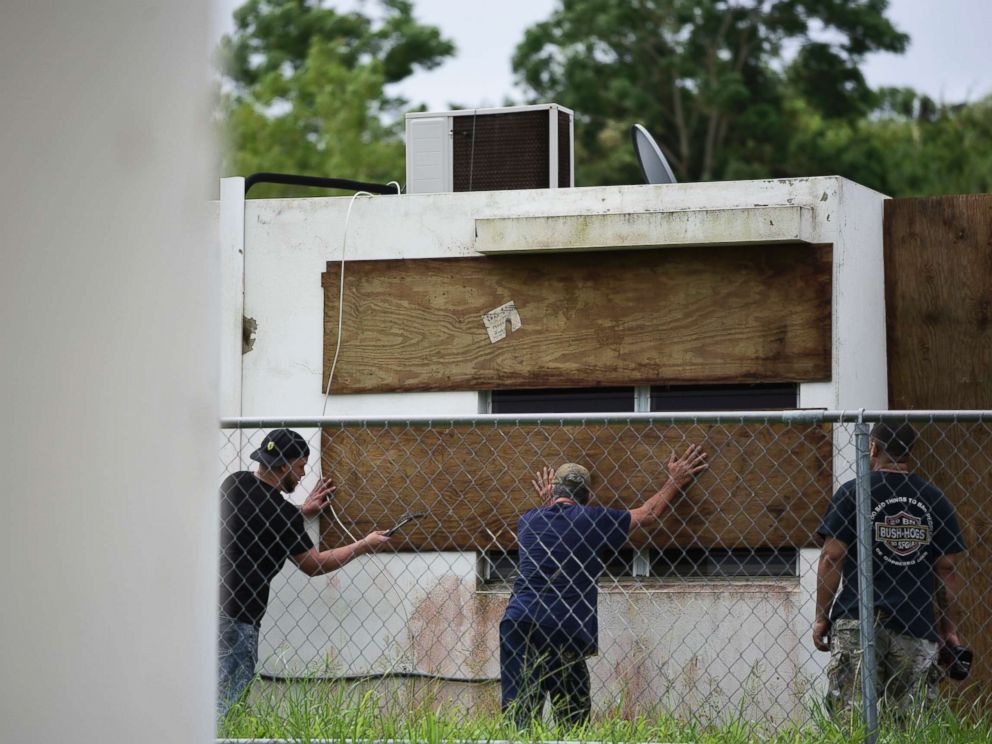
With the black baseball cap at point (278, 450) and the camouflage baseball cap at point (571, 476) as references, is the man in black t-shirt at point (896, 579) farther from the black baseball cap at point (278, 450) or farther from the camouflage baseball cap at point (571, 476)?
the black baseball cap at point (278, 450)

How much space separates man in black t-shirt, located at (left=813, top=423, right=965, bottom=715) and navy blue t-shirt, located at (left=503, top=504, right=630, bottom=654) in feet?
3.33

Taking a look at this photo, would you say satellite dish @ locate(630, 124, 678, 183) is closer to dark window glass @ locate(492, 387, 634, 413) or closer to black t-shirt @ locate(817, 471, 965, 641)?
dark window glass @ locate(492, 387, 634, 413)

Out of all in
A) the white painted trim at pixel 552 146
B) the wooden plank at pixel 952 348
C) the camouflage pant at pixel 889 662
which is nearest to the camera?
the camouflage pant at pixel 889 662

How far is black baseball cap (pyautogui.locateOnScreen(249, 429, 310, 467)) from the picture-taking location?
21.4 feet

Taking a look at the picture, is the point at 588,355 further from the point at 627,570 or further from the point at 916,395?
the point at 916,395

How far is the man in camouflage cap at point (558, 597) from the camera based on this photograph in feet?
19.8

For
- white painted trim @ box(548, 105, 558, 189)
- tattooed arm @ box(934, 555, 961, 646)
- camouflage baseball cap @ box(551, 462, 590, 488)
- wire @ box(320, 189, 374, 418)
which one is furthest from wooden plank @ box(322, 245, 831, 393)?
tattooed arm @ box(934, 555, 961, 646)

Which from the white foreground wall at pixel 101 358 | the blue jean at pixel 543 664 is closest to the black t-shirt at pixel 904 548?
the blue jean at pixel 543 664

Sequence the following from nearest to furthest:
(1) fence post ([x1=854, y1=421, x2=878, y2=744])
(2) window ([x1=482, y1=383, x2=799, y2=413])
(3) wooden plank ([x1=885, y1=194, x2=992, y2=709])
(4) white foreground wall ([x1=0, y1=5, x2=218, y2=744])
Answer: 1. (4) white foreground wall ([x1=0, y1=5, x2=218, y2=744])
2. (1) fence post ([x1=854, y1=421, x2=878, y2=744])
3. (3) wooden plank ([x1=885, y1=194, x2=992, y2=709])
4. (2) window ([x1=482, y1=383, x2=799, y2=413])

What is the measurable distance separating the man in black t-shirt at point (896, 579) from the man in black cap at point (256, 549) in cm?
222

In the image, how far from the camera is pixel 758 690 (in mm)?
6133

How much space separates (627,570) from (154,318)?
528cm

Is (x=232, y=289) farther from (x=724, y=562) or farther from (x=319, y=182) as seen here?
(x=724, y=562)

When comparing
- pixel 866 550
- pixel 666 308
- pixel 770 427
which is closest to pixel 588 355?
pixel 666 308
